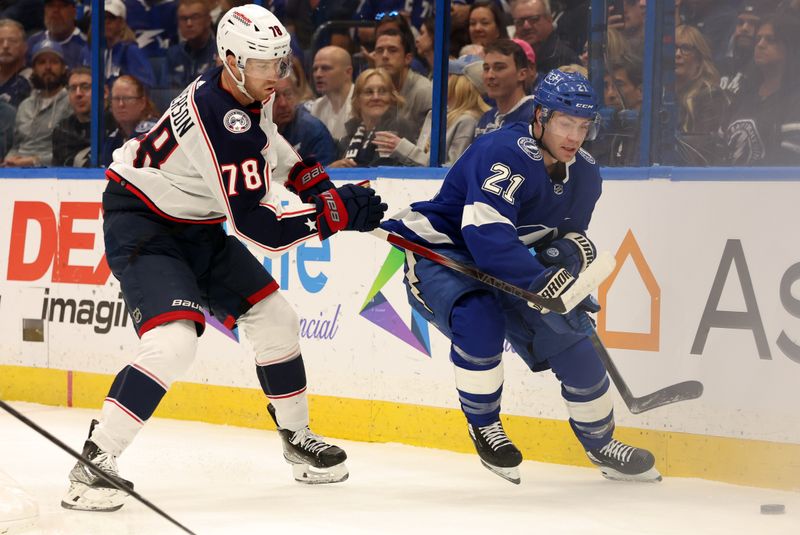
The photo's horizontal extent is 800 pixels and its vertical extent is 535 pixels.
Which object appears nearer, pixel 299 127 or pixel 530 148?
pixel 530 148

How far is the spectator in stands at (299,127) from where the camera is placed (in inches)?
190

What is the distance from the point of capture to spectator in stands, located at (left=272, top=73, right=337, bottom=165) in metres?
4.83

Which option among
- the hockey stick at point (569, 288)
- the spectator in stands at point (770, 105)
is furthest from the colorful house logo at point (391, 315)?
the spectator in stands at point (770, 105)

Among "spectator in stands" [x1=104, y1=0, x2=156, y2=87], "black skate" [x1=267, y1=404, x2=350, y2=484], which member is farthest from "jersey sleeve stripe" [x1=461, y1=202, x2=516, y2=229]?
"spectator in stands" [x1=104, y1=0, x2=156, y2=87]

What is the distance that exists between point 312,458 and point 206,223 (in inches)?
29.7

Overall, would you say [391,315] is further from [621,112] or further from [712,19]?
[712,19]

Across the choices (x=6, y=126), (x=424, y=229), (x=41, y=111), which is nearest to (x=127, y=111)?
(x=41, y=111)

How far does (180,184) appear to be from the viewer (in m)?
3.38

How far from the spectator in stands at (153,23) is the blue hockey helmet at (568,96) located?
233 cm

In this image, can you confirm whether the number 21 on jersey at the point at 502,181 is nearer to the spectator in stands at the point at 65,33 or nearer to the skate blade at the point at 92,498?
the skate blade at the point at 92,498

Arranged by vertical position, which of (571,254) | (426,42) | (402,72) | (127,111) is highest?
(426,42)

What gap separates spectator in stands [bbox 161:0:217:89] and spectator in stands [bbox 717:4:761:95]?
2223mm

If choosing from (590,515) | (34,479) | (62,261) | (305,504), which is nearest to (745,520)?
(590,515)

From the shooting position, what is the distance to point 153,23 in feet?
17.8
